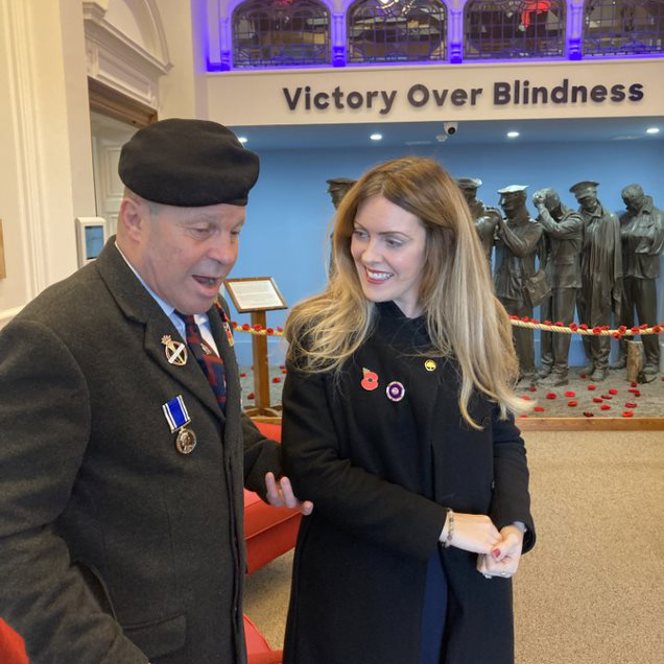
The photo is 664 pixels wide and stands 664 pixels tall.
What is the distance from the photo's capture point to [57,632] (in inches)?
32.6

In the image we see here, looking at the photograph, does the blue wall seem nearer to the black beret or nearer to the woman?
the woman

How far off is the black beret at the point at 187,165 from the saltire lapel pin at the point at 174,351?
218 millimetres

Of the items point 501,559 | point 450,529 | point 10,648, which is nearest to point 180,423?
point 10,648

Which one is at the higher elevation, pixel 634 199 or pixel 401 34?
pixel 401 34

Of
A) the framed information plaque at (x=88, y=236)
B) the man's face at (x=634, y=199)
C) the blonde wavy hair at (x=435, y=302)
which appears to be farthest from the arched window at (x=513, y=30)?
the blonde wavy hair at (x=435, y=302)

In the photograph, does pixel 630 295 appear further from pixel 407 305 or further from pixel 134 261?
pixel 134 261

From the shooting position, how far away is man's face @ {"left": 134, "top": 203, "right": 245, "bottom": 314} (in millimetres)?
985

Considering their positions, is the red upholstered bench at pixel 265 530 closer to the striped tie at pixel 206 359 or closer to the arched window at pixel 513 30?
the striped tie at pixel 206 359

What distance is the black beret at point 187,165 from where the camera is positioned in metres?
0.96

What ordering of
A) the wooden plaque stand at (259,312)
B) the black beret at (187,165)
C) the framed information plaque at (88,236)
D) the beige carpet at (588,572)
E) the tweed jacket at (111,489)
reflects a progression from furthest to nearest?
the wooden plaque stand at (259,312)
the framed information plaque at (88,236)
the beige carpet at (588,572)
the black beret at (187,165)
the tweed jacket at (111,489)

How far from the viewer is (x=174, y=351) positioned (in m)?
1.04

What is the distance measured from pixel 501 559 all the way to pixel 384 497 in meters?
0.29

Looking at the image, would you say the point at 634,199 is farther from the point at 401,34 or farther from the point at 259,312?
the point at 259,312

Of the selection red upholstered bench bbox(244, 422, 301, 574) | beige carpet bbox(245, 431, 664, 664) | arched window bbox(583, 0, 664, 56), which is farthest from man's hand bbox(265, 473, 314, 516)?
arched window bbox(583, 0, 664, 56)
